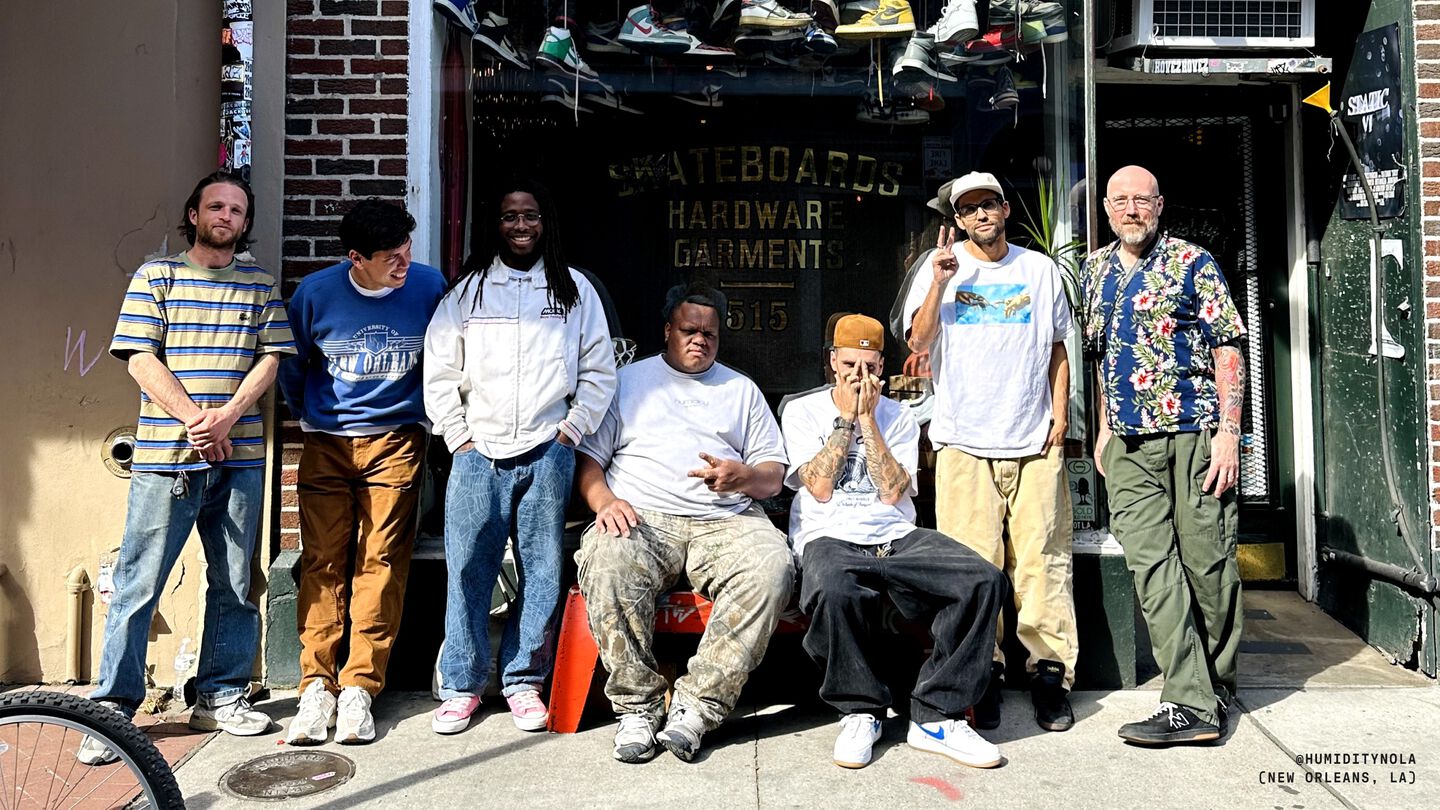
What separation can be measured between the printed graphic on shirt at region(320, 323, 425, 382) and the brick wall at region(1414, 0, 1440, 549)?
13.6ft

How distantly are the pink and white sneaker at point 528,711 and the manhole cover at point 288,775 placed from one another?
614 mm

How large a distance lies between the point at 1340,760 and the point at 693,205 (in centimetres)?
350

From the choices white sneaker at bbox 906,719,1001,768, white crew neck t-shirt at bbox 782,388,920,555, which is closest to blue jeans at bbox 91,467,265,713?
white crew neck t-shirt at bbox 782,388,920,555

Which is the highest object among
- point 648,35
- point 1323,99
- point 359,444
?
point 648,35

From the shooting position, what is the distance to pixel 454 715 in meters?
4.47

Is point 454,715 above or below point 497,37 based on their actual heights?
below

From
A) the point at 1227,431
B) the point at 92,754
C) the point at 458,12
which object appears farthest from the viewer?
the point at 458,12

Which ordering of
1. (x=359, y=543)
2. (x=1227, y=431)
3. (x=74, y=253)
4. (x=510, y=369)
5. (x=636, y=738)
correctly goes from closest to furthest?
(x=636, y=738) < (x=1227, y=431) < (x=510, y=369) < (x=359, y=543) < (x=74, y=253)

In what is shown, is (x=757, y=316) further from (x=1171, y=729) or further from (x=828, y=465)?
(x=1171, y=729)


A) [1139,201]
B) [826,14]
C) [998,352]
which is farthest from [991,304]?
[826,14]

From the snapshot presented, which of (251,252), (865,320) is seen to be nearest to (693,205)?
(865,320)

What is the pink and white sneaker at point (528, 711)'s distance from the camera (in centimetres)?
446

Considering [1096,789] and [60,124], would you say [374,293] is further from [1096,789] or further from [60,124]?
[1096,789]

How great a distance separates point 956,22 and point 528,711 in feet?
11.5
